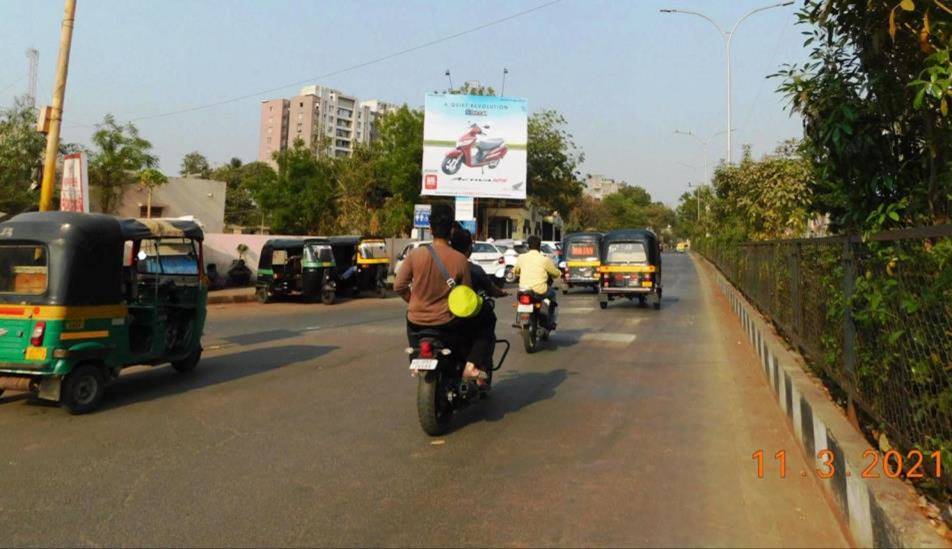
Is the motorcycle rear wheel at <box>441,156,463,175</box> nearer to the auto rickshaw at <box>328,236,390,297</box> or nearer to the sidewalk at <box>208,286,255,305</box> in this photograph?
the auto rickshaw at <box>328,236,390,297</box>

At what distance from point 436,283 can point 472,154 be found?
3027 centimetres

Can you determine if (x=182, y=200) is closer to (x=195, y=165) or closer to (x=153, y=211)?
(x=153, y=211)

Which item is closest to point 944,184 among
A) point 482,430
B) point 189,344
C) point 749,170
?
point 482,430

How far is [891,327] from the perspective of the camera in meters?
3.90

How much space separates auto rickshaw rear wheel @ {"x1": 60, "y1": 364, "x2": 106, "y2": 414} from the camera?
20.9ft

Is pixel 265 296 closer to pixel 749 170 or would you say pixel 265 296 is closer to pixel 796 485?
pixel 749 170

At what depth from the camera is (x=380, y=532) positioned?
371cm

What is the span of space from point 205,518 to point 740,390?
5897 mm

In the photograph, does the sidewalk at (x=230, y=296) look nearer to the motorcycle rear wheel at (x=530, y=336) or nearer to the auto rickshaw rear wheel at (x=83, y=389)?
the motorcycle rear wheel at (x=530, y=336)

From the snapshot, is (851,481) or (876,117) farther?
(876,117)

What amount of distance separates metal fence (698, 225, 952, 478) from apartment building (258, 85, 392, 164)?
4839 inches

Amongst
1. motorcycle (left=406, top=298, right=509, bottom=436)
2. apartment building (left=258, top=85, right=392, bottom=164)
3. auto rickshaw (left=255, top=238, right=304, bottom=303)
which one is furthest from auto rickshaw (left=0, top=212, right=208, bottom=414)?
apartment building (left=258, top=85, right=392, bottom=164)

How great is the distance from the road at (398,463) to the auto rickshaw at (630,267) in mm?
8261

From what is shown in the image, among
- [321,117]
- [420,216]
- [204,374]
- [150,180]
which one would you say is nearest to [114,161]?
[150,180]
